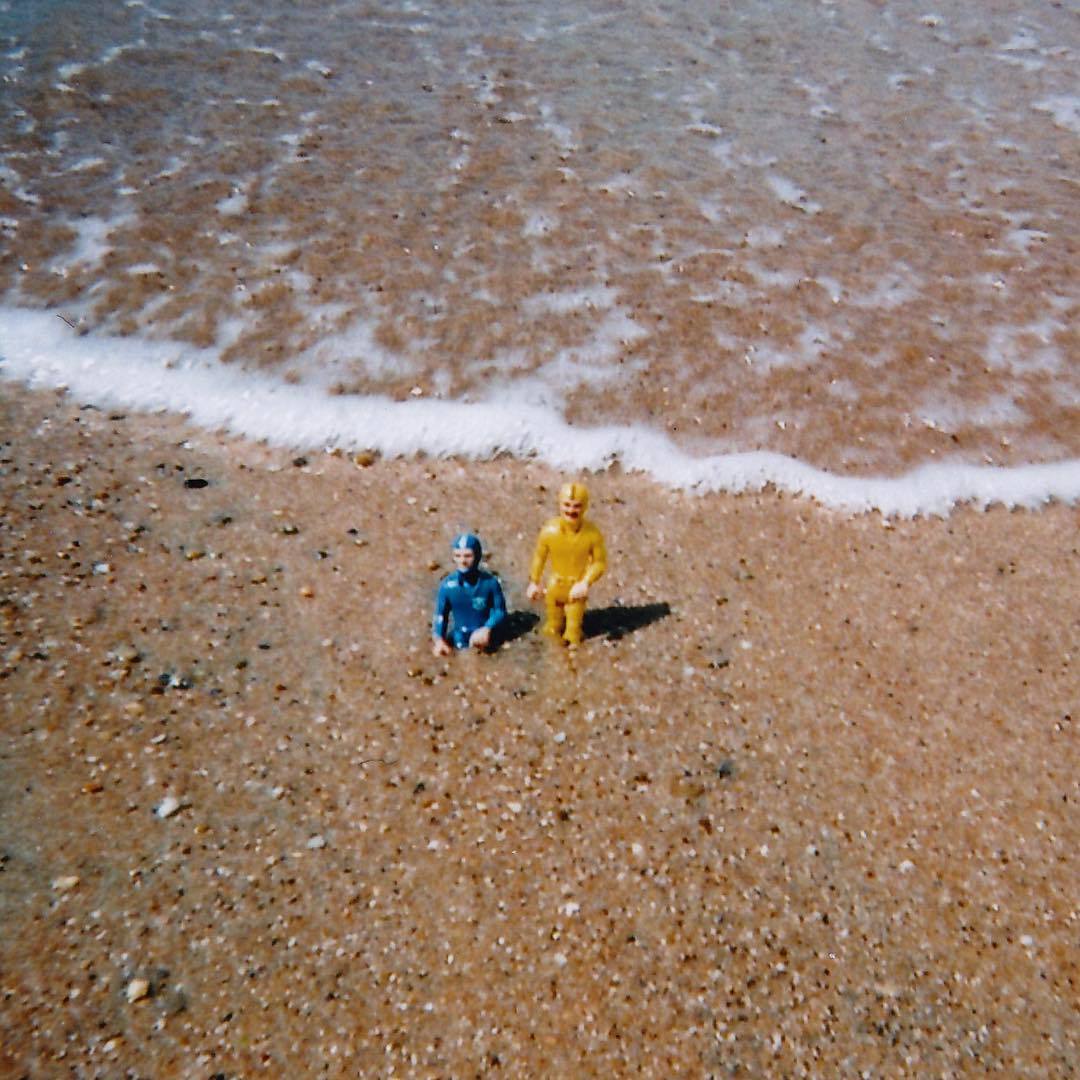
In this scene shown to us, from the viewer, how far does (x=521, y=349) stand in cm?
630

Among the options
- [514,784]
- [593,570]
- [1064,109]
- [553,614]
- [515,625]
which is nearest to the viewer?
[514,784]

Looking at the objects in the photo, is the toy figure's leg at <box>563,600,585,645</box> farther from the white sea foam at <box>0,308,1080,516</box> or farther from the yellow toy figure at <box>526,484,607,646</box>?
the white sea foam at <box>0,308,1080,516</box>

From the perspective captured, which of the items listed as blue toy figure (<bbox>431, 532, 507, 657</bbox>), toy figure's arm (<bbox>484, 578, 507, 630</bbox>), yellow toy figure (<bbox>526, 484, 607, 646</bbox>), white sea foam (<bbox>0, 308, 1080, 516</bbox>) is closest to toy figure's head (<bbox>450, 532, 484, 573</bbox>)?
blue toy figure (<bbox>431, 532, 507, 657</bbox>)

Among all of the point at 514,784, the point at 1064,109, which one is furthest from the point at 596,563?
the point at 1064,109

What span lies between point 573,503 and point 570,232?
13.0 ft

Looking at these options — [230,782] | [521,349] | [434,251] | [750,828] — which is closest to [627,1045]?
[750,828]

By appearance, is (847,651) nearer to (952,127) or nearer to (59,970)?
(59,970)

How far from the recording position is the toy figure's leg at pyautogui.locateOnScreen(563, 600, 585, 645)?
14.0ft

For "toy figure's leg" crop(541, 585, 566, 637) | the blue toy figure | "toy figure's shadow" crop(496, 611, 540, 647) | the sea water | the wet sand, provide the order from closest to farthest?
the wet sand → the blue toy figure → "toy figure's leg" crop(541, 585, 566, 637) → "toy figure's shadow" crop(496, 611, 540, 647) → the sea water

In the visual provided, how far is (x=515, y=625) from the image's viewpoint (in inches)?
179

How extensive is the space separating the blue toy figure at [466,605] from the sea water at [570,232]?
147cm

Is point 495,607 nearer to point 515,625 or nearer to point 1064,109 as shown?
point 515,625

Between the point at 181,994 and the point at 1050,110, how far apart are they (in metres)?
10.3

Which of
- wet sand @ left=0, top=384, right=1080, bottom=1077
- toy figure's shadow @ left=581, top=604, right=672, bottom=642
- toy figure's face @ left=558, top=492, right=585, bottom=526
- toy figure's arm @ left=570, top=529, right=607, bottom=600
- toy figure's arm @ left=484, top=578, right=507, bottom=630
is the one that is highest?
toy figure's face @ left=558, top=492, right=585, bottom=526
